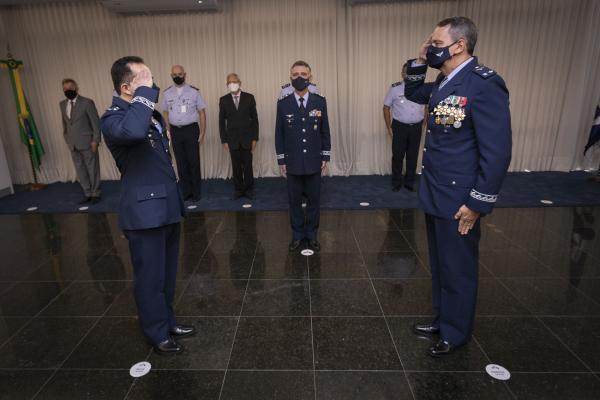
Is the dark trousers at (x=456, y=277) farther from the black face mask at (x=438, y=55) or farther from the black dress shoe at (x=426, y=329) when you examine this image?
the black face mask at (x=438, y=55)

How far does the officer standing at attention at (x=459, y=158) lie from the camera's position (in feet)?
5.55

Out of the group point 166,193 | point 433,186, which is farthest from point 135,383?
point 433,186

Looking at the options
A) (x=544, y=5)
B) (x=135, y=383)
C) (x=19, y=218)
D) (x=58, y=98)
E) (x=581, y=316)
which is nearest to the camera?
(x=135, y=383)

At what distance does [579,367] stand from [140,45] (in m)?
6.95

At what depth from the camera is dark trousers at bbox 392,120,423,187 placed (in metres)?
5.20

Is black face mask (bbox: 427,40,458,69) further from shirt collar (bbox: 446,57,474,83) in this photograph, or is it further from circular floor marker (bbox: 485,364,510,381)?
circular floor marker (bbox: 485,364,510,381)

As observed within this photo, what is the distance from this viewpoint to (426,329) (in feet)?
7.27

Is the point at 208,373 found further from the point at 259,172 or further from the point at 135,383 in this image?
the point at 259,172

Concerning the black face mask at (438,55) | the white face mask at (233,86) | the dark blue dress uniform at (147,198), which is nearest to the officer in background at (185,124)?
the white face mask at (233,86)

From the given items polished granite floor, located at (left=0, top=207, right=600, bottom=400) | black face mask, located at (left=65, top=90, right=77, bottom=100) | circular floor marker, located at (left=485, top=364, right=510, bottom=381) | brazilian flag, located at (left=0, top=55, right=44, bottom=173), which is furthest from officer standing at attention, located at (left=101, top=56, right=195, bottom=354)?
brazilian flag, located at (left=0, top=55, right=44, bottom=173)

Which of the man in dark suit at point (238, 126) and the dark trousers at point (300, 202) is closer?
the dark trousers at point (300, 202)

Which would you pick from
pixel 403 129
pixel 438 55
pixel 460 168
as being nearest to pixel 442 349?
pixel 460 168

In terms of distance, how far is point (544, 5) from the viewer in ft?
19.1

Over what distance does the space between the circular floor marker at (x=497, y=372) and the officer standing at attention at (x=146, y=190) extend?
172 centimetres
